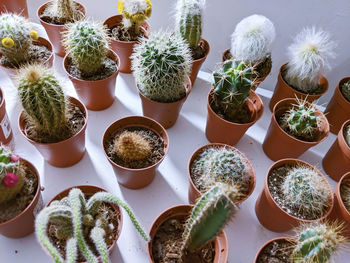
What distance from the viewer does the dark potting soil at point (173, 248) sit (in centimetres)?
90

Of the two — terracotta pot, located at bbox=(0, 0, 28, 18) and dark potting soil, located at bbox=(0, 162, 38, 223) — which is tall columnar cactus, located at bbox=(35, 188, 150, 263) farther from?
terracotta pot, located at bbox=(0, 0, 28, 18)

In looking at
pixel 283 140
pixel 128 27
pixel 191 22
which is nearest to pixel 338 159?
pixel 283 140

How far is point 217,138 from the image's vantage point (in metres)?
1.28

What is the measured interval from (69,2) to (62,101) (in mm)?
714

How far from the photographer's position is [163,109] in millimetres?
1233

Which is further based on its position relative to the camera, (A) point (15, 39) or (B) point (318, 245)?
(A) point (15, 39)

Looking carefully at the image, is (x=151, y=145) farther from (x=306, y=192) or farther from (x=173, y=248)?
(x=306, y=192)

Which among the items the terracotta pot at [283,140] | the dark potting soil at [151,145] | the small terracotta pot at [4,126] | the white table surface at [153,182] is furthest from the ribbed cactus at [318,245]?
the small terracotta pot at [4,126]

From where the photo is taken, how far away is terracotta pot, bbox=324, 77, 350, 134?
4.30 feet

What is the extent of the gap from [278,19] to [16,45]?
1183 millimetres

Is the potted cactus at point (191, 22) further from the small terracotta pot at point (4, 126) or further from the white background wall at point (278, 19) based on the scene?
the small terracotta pot at point (4, 126)

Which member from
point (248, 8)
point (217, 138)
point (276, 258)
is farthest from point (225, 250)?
point (248, 8)

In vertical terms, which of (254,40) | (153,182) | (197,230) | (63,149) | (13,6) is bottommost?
(153,182)

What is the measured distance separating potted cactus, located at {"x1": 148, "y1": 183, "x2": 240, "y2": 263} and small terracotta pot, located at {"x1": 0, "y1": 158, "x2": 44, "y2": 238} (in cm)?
37
